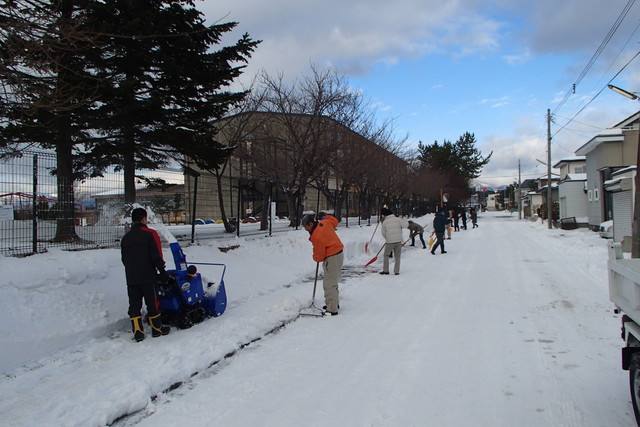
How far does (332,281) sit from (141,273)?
3.11 metres

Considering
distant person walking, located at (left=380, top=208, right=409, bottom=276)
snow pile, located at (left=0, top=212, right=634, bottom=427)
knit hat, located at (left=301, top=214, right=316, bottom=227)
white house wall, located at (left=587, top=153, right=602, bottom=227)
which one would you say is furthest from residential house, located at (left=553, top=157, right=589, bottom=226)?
knit hat, located at (left=301, top=214, right=316, bottom=227)

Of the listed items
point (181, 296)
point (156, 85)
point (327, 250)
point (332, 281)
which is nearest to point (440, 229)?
point (327, 250)

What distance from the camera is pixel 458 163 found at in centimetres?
7194

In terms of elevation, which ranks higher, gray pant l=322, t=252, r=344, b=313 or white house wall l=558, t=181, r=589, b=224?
white house wall l=558, t=181, r=589, b=224

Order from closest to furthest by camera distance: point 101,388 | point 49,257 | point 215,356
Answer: point 101,388 < point 215,356 < point 49,257

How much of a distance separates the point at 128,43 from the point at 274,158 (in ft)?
39.2

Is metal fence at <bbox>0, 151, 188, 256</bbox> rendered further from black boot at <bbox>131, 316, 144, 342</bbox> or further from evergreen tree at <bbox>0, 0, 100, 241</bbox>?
black boot at <bbox>131, 316, 144, 342</bbox>

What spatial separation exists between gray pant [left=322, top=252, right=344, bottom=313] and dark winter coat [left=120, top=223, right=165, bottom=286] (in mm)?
2787

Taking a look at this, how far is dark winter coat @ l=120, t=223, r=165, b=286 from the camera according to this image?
6000 millimetres

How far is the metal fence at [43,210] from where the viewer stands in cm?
761

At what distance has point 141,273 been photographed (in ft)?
19.7

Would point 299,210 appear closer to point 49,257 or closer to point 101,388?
point 49,257

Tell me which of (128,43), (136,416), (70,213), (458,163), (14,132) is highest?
(458,163)

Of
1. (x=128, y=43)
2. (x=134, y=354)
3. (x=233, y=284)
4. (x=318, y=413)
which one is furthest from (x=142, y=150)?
(x=318, y=413)
